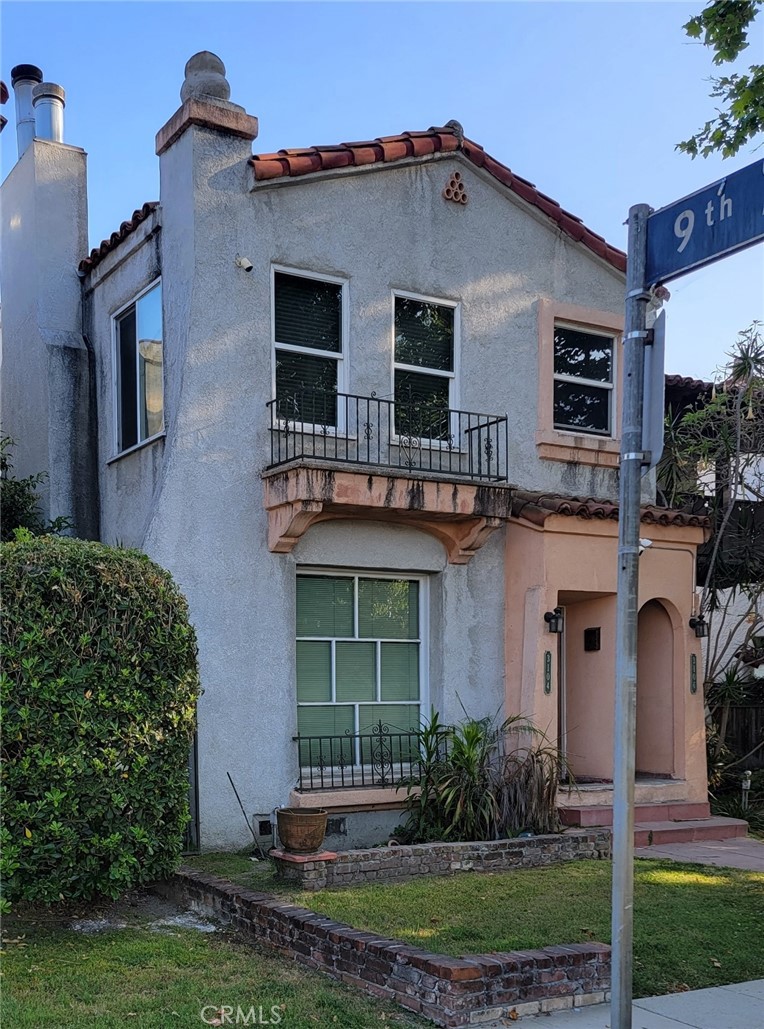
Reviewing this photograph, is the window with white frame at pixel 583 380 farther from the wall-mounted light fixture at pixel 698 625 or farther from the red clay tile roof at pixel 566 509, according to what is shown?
the wall-mounted light fixture at pixel 698 625

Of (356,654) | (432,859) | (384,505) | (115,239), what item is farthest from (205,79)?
(432,859)

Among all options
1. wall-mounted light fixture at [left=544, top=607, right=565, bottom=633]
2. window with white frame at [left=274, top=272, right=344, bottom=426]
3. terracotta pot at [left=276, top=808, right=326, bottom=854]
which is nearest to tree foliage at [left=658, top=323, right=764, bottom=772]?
wall-mounted light fixture at [left=544, top=607, right=565, bottom=633]

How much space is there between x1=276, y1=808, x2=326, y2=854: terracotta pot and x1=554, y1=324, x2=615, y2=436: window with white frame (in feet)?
20.3

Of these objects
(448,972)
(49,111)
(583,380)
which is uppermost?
(49,111)

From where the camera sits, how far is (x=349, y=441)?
11219mm

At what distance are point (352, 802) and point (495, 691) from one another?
2339 millimetres

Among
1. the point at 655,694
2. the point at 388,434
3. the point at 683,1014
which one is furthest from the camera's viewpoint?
the point at 655,694

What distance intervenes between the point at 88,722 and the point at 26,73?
10.3 metres

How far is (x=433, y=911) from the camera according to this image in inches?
314

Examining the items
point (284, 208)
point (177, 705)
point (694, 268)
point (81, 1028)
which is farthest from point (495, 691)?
point (694, 268)

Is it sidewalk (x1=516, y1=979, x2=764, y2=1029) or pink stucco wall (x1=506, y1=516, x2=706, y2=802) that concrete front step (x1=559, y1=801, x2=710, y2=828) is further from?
sidewalk (x1=516, y1=979, x2=764, y2=1029)

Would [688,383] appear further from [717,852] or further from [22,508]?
[22,508]

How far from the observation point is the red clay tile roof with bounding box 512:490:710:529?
11672 mm

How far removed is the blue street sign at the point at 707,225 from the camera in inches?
175
